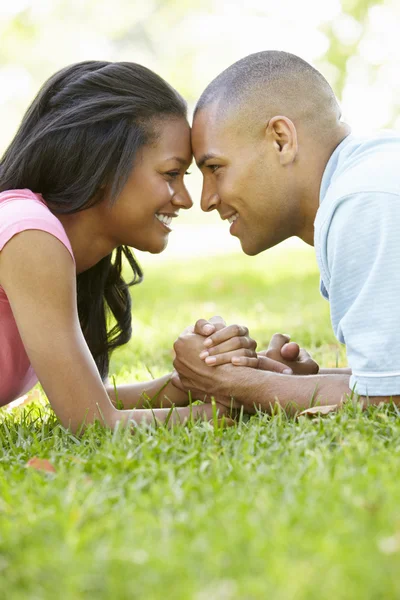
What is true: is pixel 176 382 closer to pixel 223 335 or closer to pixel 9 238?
pixel 223 335

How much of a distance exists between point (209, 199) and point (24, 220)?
37.6 inches

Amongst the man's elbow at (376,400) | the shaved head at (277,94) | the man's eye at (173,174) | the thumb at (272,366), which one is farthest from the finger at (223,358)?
the shaved head at (277,94)

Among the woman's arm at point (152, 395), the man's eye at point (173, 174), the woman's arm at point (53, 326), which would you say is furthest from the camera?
the woman's arm at point (152, 395)

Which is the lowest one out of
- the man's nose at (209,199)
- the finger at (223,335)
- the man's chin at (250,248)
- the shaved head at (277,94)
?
the finger at (223,335)

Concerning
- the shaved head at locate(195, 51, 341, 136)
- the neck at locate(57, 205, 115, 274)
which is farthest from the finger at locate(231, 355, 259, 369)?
the shaved head at locate(195, 51, 341, 136)

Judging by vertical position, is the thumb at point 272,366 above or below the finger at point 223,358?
below

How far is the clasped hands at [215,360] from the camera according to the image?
3432 millimetres

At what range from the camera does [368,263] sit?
2.98 m

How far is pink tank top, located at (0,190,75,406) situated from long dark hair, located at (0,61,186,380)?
0.14 meters

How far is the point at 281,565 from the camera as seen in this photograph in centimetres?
165

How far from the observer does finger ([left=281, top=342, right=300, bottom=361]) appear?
3789mm

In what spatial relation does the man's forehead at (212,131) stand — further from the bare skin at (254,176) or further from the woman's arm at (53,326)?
the woman's arm at (53,326)

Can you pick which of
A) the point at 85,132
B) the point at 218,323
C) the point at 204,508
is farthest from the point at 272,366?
the point at 204,508

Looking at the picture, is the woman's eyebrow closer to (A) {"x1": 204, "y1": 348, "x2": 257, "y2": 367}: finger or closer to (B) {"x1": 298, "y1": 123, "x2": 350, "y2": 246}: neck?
(B) {"x1": 298, "y1": 123, "x2": 350, "y2": 246}: neck
